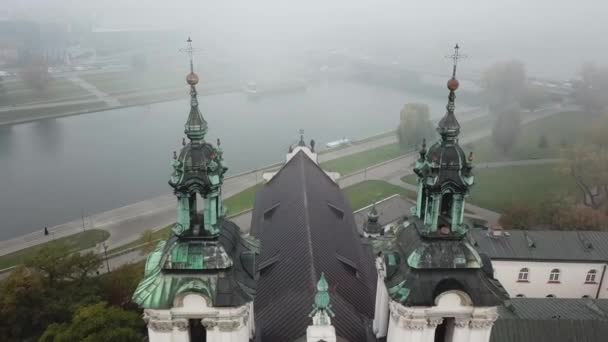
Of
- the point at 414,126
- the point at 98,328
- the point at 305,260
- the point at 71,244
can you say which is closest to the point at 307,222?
the point at 305,260

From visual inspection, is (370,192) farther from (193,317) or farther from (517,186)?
(193,317)

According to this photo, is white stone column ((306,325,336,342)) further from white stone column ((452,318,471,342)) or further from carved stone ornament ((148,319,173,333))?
carved stone ornament ((148,319,173,333))

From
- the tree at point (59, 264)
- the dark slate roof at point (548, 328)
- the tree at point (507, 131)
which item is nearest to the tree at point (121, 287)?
the tree at point (59, 264)

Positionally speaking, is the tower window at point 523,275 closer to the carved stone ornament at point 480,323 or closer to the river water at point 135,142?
the carved stone ornament at point 480,323

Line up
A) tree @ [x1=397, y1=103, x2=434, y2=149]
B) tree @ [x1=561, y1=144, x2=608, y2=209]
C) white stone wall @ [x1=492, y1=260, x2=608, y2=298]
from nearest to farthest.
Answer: white stone wall @ [x1=492, y1=260, x2=608, y2=298], tree @ [x1=561, y1=144, x2=608, y2=209], tree @ [x1=397, y1=103, x2=434, y2=149]

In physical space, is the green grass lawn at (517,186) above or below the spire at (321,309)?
below

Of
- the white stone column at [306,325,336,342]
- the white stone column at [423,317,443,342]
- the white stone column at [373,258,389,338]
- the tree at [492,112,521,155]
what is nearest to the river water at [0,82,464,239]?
the tree at [492,112,521,155]
